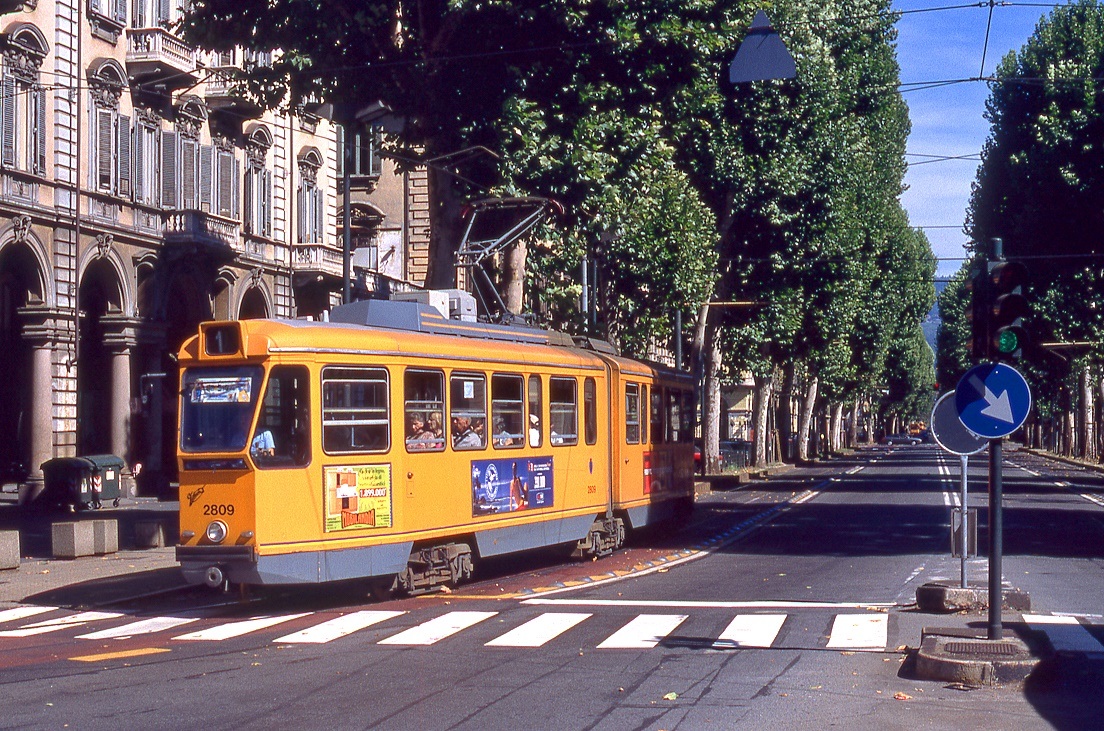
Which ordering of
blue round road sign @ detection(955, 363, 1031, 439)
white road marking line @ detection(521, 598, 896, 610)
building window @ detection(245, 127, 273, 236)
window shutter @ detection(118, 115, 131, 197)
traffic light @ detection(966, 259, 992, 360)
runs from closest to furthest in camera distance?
blue round road sign @ detection(955, 363, 1031, 439), traffic light @ detection(966, 259, 992, 360), white road marking line @ detection(521, 598, 896, 610), window shutter @ detection(118, 115, 131, 197), building window @ detection(245, 127, 273, 236)

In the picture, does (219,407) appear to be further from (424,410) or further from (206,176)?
(206,176)

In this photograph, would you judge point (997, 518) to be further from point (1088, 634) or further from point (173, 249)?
point (173, 249)

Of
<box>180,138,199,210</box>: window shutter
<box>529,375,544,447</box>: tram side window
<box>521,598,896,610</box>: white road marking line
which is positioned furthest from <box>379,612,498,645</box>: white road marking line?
<box>180,138,199,210</box>: window shutter

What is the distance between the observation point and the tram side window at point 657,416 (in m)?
24.0

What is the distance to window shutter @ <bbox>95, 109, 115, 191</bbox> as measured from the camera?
33.9 m

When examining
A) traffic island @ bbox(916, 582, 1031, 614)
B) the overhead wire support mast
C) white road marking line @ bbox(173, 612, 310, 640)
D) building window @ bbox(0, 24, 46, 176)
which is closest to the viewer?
white road marking line @ bbox(173, 612, 310, 640)

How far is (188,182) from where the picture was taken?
3775cm

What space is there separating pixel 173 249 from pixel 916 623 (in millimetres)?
26855

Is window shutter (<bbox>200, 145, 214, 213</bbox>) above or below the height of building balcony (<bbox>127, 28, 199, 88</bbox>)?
below

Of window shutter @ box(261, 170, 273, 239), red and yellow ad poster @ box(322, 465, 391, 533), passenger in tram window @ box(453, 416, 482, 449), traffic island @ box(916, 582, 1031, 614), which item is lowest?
traffic island @ box(916, 582, 1031, 614)

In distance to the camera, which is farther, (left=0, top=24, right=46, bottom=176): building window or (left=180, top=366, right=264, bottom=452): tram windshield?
(left=0, top=24, right=46, bottom=176): building window

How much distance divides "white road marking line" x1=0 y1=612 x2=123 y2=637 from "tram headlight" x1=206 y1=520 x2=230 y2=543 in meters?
1.62

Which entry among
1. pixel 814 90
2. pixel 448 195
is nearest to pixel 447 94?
pixel 448 195

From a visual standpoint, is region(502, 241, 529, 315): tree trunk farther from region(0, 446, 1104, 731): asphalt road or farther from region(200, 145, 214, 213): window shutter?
region(200, 145, 214, 213): window shutter
